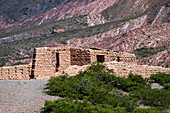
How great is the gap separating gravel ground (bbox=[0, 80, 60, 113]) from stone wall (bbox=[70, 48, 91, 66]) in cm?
612

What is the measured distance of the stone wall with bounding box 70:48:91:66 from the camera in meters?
18.8

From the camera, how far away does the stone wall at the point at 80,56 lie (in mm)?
18805

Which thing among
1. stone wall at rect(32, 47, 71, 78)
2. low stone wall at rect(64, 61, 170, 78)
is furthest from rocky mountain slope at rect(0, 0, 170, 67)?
stone wall at rect(32, 47, 71, 78)

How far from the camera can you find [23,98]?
1030 centimetres

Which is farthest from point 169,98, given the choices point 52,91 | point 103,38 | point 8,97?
point 103,38

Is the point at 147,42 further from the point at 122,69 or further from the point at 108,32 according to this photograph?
the point at 122,69

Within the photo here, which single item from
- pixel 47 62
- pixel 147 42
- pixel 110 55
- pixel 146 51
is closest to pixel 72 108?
pixel 47 62

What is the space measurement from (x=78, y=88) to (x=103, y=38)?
52.2 m

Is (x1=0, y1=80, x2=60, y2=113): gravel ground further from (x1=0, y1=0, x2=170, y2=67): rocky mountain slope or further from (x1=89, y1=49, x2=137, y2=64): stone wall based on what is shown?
(x1=0, y1=0, x2=170, y2=67): rocky mountain slope

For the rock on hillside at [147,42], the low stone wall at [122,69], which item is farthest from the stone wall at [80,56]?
the rock on hillside at [147,42]

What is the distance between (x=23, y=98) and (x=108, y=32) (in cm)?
5565

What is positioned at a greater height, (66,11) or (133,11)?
(66,11)

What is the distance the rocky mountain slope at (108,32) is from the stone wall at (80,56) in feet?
73.1

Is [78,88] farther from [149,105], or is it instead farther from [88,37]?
[88,37]
